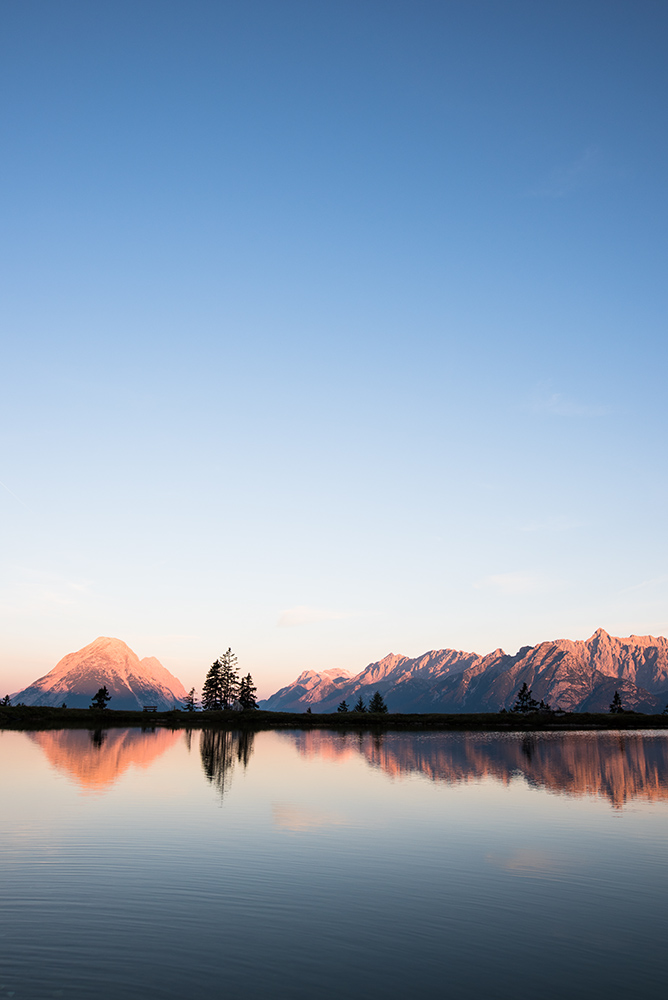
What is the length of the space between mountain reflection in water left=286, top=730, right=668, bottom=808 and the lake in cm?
217

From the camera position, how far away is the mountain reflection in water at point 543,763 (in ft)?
191

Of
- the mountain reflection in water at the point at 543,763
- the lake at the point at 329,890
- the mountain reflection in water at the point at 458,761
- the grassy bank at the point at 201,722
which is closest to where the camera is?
the lake at the point at 329,890

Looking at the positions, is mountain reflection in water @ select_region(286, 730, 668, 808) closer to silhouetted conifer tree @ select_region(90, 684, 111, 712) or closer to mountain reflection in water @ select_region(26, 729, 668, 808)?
mountain reflection in water @ select_region(26, 729, 668, 808)

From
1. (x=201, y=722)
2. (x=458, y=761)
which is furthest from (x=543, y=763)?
(x=201, y=722)

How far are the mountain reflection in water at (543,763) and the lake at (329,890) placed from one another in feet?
7.14

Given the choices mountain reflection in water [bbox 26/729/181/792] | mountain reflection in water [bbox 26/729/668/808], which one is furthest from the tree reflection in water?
mountain reflection in water [bbox 26/729/181/792]

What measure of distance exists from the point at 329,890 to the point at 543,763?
206 ft

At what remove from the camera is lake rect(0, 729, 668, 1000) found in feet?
56.2

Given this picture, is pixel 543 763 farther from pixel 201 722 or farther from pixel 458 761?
pixel 201 722

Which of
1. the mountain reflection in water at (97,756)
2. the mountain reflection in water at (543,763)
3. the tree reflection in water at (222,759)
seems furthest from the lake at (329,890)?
the tree reflection in water at (222,759)

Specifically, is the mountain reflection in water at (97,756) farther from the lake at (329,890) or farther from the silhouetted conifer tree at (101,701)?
the silhouetted conifer tree at (101,701)

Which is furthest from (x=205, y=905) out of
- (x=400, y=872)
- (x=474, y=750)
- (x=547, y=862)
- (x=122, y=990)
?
(x=474, y=750)

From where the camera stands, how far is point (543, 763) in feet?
260

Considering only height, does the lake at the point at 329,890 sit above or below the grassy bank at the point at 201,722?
above
